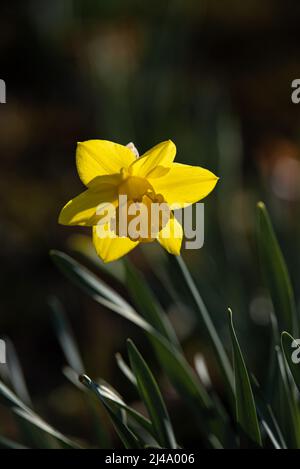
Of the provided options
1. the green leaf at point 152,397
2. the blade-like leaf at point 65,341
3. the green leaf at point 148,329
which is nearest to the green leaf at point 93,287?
the green leaf at point 148,329

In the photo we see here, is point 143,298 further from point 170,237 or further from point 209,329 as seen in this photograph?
point 170,237

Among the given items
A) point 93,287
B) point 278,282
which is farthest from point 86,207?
point 278,282

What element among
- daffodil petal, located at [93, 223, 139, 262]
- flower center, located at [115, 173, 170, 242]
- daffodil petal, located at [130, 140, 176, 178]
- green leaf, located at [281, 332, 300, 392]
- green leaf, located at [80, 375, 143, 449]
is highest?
daffodil petal, located at [130, 140, 176, 178]

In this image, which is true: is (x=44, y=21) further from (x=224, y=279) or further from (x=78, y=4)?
(x=224, y=279)

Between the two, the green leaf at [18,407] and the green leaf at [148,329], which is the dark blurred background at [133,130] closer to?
Answer: the green leaf at [148,329]

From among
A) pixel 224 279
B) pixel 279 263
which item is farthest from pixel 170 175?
pixel 224 279

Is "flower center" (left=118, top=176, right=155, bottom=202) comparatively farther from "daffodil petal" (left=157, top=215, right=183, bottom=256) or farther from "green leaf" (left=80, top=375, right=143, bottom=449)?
"green leaf" (left=80, top=375, right=143, bottom=449)

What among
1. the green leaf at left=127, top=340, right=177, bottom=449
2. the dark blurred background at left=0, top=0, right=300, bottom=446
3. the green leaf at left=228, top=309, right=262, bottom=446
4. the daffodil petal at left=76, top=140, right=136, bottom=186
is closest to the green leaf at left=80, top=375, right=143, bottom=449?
the green leaf at left=127, top=340, right=177, bottom=449
